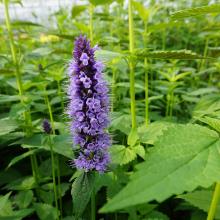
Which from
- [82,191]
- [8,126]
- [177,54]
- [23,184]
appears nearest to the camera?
[177,54]

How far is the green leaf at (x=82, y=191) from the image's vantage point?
135 cm

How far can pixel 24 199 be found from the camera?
6.51 ft

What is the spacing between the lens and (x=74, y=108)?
129cm

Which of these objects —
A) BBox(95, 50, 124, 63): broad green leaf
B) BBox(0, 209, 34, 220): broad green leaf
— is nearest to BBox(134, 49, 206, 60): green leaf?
BBox(95, 50, 124, 63): broad green leaf

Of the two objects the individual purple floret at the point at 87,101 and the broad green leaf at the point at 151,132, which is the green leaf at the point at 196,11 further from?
the broad green leaf at the point at 151,132

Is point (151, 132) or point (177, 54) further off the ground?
point (177, 54)

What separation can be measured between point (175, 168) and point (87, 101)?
1.94 ft

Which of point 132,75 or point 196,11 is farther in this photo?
point 132,75

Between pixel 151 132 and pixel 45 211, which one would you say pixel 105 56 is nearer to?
pixel 151 132

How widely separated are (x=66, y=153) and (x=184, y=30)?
4841 mm

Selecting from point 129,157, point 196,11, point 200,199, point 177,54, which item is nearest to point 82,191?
point 129,157

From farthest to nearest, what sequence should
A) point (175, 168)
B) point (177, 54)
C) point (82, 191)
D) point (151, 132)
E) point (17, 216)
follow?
point (151, 132), point (17, 216), point (82, 191), point (177, 54), point (175, 168)

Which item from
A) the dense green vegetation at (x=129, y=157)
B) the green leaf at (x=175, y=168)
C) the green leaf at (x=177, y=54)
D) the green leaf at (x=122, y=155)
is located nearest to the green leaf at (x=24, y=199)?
the dense green vegetation at (x=129, y=157)

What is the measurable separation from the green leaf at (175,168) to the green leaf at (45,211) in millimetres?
1121
